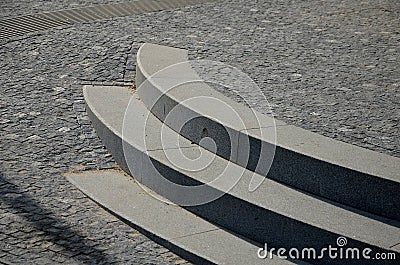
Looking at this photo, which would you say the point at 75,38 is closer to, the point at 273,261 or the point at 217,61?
the point at 217,61

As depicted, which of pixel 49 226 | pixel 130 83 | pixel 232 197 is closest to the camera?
pixel 232 197

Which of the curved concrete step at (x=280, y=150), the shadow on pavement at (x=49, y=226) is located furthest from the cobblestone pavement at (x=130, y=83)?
the curved concrete step at (x=280, y=150)

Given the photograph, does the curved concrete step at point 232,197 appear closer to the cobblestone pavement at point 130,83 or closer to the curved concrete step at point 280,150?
the curved concrete step at point 280,150

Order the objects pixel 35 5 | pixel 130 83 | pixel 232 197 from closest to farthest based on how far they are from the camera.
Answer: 1. pixel 232 197
2. pixel 130 83
3. pixel 35 5

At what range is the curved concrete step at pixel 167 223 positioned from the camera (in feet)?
15.2

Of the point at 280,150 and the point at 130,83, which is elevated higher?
the point at 130,83

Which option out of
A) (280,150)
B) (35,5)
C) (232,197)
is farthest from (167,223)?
(35,5)

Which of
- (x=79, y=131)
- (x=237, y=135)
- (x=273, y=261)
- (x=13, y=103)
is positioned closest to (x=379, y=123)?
(x=237, y=135)

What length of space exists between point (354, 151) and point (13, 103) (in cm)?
289

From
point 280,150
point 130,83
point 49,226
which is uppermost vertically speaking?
point 130,83

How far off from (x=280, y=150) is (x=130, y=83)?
2139 mm

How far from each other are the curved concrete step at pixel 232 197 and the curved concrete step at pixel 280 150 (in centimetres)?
7

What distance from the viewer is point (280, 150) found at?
486cm

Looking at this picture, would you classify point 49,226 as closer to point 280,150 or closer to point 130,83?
point 280,150
